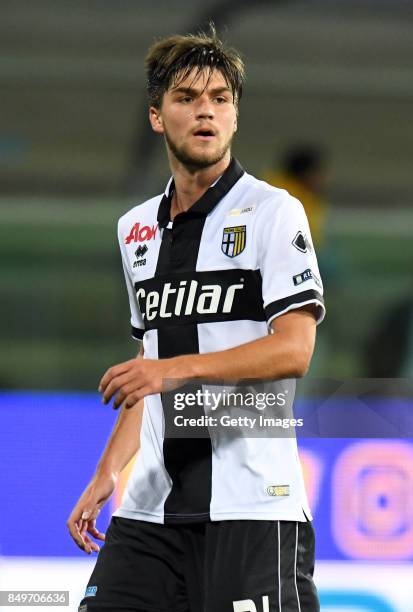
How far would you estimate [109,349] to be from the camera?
23.7ft

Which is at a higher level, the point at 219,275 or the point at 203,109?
the point at 203,109

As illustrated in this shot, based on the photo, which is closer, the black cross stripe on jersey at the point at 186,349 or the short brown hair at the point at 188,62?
the black cross stripe on jersey at the point at 186,349

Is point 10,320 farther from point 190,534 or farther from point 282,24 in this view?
point 190,534

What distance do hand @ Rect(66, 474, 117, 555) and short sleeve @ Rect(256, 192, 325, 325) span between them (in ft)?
1.92

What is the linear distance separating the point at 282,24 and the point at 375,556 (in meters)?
5.73

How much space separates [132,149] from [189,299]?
6.46 metres

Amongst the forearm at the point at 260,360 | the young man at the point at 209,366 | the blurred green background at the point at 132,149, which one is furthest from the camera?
the blurred green background at the point at 132,149

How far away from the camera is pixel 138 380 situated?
6.85 feet

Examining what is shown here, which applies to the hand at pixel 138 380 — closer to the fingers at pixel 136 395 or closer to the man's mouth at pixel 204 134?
the fingers at pixel 136 395

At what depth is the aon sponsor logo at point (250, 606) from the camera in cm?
228

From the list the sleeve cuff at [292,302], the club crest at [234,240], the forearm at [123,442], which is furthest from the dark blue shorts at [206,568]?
the club crest at [234,240]

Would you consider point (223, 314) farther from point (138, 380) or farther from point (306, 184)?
point (306, 184)

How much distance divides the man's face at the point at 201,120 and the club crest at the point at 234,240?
0.19m

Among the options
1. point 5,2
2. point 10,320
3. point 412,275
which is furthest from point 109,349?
point 5,2
